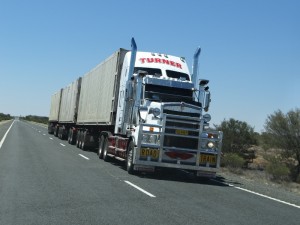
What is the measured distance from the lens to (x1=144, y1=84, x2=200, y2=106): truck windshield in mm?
15609

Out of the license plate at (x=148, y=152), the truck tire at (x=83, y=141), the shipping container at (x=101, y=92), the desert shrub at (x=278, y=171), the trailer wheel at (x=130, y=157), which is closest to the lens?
the license plate at (x=148, y=152)

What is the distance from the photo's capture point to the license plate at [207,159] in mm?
14570

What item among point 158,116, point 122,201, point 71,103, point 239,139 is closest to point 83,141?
point 71,103

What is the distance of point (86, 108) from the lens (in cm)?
2695

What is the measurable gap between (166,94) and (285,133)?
722 inches

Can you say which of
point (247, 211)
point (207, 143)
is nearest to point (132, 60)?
point (207, 143)

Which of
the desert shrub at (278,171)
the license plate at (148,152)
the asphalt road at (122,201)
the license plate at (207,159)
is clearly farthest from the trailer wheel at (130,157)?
the desert shrub at (278,171)

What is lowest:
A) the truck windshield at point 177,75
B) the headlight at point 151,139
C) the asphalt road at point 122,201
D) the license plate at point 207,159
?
the asphalt road at point 122,201

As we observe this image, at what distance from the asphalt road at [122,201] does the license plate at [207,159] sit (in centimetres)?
70

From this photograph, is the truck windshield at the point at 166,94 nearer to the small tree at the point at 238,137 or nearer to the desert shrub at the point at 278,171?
the desert shrub at the point at 278,171

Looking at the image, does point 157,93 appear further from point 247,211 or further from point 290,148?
point 290,148

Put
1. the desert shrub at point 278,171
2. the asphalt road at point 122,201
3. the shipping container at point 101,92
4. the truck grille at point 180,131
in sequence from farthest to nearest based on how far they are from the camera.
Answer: the desert shrub at point 278,171, the shipping container at point 101,92, the truck grille at point 180,131, the asphalt road at point 122,201

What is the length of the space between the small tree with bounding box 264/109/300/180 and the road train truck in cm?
1529

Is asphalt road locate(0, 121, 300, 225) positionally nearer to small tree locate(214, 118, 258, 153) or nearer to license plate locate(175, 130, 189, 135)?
license plate locate(175, 130, 189, 135)
